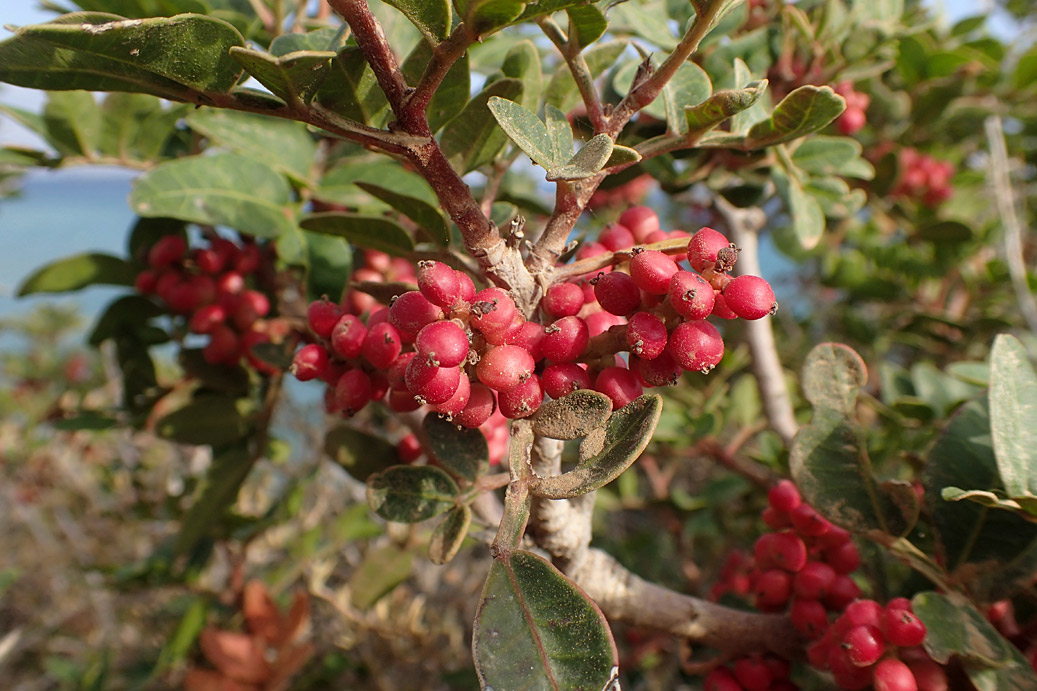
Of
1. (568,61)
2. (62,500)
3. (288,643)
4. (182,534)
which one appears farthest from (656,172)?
(62,500)

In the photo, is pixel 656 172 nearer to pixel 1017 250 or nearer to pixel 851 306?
pixel 1017 250

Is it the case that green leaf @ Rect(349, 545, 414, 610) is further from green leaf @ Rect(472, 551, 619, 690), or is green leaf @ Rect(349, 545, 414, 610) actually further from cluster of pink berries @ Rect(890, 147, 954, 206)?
cluster of pink berries @ Rect(890, 147, 954, 206)

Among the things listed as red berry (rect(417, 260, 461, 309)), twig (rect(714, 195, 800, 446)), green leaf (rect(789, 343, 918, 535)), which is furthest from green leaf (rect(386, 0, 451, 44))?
twig (rect(714, 195, 800, 446))

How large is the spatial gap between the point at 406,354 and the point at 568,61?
1.01ft

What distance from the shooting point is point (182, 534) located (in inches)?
46.8

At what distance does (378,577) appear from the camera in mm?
1292

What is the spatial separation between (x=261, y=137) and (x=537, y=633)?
0.84 meters

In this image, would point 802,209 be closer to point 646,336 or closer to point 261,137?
point 646,336

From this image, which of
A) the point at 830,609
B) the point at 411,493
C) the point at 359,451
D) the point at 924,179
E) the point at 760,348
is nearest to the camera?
the point at 411,493

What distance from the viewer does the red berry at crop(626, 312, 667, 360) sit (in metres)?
0.54

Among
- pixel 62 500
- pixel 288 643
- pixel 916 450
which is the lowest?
pixel 62 500

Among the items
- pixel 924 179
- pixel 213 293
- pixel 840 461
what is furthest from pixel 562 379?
pixel 924 179

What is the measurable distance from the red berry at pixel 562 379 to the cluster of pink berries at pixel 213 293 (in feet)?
1.95

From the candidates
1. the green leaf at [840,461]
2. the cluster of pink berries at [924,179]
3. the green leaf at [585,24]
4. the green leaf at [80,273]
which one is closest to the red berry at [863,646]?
the green leaf at [840,461]
